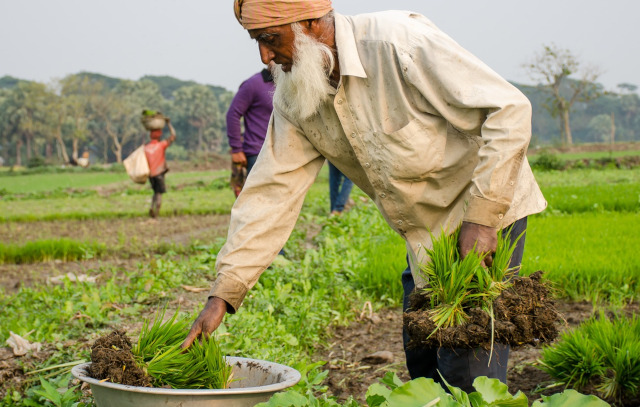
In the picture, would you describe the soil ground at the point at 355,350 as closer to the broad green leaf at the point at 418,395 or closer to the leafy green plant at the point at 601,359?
the leafy green plant at the point at 601,359

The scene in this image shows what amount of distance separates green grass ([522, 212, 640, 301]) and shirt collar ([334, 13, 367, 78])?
2.45 metres

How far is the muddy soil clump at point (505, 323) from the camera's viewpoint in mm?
2311

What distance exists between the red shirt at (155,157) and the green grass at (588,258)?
20.3ft

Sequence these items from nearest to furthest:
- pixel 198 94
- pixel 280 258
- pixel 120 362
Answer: pixel 120 362 < pixel 280 258 < pixel 198 94

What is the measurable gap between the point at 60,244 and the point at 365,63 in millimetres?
7220

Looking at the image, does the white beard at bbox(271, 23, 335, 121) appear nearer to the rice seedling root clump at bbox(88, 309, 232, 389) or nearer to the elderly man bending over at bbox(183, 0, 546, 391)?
the elderly man bending over at bbox(183, 0, 546, 391)

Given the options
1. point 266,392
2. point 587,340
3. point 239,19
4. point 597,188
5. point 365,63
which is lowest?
point 597,188

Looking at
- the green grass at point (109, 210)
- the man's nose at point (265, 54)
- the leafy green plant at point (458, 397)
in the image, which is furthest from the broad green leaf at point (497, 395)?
the green grass at point (109, 210)

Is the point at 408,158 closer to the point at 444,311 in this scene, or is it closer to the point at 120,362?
the point at 444,311

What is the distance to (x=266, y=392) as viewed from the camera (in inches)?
83.7

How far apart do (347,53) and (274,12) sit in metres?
0.31

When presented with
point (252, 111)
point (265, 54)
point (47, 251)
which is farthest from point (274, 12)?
point (47, 251)

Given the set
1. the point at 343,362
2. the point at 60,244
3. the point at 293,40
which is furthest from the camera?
the point at 60,244

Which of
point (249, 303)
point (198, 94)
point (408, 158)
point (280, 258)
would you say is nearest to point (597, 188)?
point (280, 258)
